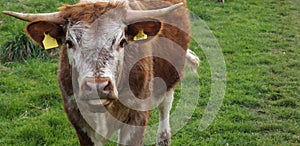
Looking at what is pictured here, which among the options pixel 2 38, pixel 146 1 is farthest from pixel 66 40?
pixel 2 38

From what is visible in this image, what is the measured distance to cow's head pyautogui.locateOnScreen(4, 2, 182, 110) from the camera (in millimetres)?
3041

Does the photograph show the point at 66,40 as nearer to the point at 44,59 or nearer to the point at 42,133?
the point at 42,133

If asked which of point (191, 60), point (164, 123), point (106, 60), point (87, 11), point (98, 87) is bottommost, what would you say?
point (164, 123)

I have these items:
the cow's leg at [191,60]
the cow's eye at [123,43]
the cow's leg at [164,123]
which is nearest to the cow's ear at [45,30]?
the cow's eye at [123,43]

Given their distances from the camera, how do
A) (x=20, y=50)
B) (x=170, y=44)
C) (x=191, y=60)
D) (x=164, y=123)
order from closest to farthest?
(x=170, y=44)
(x=164, y=123)
(x=191, y=60)
(x=20, y=50)

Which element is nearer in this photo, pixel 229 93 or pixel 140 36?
pixel 140 36

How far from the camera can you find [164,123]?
563cm

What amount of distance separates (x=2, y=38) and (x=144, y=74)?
5.32 meters

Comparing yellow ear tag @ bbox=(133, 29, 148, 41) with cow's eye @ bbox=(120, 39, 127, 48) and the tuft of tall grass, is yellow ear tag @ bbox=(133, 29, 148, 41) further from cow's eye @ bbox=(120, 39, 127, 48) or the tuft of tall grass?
the tuft of tall grass

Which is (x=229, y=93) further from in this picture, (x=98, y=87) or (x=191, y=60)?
(x=98, y=87)

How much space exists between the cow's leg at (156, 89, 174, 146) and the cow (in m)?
0.94

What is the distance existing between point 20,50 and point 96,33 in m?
4.77

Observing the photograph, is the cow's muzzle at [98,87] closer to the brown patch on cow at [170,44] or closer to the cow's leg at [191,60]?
the brown patch on cow at [170,44]

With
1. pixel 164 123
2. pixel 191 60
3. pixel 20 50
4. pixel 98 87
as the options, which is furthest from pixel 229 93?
pixel 98 87
